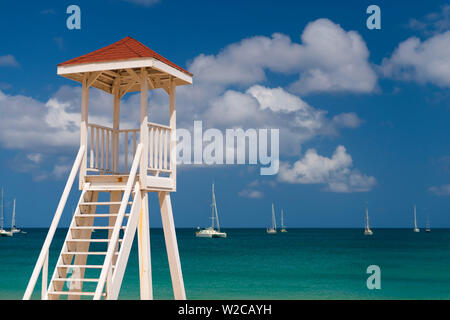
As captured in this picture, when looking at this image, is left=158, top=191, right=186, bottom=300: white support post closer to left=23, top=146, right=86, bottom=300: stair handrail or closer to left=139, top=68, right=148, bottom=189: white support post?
left=139, top=68, right=148, bottom=189: white support post

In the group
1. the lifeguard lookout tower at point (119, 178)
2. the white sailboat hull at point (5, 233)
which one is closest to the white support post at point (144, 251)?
the lifeguard lookout tower at point (119, 178)

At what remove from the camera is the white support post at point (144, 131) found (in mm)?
10023

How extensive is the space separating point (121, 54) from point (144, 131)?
1522 millimetres

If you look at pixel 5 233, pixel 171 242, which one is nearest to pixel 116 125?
pixel 171 242

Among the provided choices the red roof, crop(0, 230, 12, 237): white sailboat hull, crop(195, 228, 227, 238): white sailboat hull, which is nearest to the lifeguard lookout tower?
the red roof

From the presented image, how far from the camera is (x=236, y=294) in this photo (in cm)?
2897

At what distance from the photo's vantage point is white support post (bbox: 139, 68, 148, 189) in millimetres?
10023

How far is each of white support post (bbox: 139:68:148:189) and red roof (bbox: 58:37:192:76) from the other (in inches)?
15.3

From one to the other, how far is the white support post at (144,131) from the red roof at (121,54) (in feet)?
1.28

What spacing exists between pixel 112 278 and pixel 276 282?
2882 cm

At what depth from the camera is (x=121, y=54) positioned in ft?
33.1

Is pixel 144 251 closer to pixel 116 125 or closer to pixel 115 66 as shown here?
pixel 116 125
